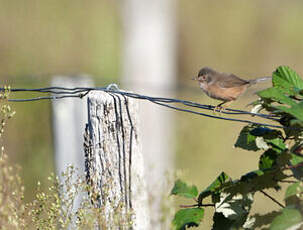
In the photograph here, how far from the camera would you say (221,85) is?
464 cm

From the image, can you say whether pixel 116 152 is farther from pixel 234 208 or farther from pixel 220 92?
pixel 220 92

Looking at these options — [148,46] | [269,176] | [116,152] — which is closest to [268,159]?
[269,176]

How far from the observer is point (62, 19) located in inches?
418

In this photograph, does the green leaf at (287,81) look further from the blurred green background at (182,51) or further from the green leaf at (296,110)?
the blurred green background at (182,51)

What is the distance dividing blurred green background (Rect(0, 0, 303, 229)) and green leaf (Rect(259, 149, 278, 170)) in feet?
15.7

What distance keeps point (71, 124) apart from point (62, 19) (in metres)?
5.77

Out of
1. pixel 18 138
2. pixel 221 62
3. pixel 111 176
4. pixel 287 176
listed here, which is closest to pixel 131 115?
pixel 111 176

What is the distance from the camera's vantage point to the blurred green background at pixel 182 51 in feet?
26.1

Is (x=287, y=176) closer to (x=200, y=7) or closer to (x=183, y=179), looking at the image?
(x=183, y=179)

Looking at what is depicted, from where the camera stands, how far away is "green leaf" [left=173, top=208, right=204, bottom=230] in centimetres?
261

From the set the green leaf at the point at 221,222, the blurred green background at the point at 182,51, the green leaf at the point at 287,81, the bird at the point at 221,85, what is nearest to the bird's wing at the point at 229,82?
the bird at the point at 221,85

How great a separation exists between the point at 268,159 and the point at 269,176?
10 centimetres

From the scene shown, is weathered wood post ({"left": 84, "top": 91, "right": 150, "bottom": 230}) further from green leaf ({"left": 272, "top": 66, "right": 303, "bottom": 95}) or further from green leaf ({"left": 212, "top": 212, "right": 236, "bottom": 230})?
green leaf ({"left": 272, "top": 66, "right": 303, "bottom": 95})

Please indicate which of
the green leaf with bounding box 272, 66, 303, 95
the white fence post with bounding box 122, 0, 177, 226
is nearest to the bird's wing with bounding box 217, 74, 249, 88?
the green leaf with bounding box 272, 66, 303, 95
